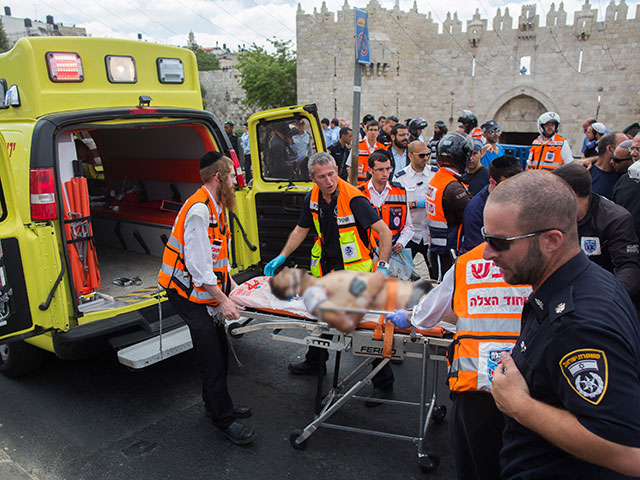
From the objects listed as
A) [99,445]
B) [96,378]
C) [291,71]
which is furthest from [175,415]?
[291,71]

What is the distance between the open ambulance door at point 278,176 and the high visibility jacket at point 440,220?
1.19 meters

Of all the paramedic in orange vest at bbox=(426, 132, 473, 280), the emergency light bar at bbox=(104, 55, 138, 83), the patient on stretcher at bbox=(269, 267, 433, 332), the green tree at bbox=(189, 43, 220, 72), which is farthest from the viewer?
the green tree at bbox=(189, 43, 220, 72)

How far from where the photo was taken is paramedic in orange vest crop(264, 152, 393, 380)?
316 cm

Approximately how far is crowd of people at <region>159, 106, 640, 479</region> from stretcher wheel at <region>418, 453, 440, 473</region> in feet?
2.66

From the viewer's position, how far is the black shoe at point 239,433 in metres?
3.24

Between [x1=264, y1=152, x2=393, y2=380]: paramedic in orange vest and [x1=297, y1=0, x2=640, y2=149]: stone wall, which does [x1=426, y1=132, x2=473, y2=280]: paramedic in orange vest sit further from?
[x1=297, y1=0, x2=640, y2=149]: stone wall

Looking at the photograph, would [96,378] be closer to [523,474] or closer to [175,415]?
[175,415]

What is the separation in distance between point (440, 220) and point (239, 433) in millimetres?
2414

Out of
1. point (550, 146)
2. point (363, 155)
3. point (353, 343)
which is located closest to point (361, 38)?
point (363, 155)

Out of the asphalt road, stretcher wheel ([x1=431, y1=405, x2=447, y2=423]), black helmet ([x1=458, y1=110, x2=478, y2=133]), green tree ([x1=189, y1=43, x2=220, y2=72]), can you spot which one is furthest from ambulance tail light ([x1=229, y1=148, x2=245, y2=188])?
green tree ([x1=189, y1=43, x2=220, y2=72])

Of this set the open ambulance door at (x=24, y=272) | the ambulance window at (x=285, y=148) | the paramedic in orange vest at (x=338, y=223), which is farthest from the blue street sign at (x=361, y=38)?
the open ambulance door at (x=24, y=272)

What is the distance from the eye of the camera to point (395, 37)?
80.2 ft

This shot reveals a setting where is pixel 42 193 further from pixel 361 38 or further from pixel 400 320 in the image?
pixel 361 38

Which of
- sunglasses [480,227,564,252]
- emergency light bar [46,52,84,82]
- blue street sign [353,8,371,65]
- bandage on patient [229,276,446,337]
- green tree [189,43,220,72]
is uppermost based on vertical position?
green tree [189,43,220,72]
